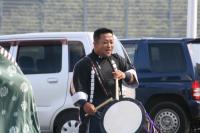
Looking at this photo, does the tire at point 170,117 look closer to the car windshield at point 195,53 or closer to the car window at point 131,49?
the car windshield at point 195,53

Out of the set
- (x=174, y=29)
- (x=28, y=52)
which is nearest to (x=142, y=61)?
(x=28, y=52)

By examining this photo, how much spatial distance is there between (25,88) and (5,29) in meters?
20.2

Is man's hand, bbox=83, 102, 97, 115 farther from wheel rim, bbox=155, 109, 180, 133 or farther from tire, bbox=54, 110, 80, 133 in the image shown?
wheel rim, bbox=155, 109, 180, 133

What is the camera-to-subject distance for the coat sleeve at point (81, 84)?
252 inches

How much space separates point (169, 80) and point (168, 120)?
0.73 metres

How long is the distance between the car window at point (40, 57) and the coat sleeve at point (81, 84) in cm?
395

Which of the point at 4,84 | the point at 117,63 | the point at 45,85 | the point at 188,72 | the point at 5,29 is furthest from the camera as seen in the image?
the point at 5,29

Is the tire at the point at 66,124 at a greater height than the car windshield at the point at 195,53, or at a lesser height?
lesser

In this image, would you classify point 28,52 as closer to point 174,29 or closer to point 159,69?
point 159,69

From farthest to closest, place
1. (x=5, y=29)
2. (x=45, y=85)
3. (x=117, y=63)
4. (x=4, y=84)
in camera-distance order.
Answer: (x=5, y=29)
(x=45, y=85)
(x=117, y=63)
(x=4, y=84)

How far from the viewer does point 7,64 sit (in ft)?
12.6

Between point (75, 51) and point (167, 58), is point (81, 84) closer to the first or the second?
point (75, 51)

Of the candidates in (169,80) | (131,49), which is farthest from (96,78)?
(131,49)

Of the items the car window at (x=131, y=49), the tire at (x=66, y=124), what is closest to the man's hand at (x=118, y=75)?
the tire at (x=66, y=124)
